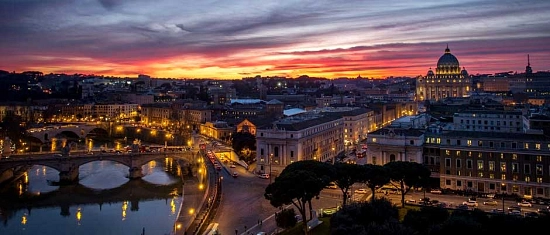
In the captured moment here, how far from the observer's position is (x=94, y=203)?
2770 centimetres

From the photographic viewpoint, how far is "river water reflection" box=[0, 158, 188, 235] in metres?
23.2

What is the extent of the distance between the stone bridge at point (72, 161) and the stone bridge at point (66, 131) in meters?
17.3

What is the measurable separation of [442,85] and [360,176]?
216 feet

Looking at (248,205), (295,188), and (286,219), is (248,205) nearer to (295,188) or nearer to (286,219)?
(286,219)

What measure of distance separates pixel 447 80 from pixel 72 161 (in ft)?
210

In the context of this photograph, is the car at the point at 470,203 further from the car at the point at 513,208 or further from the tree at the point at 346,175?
the tree at the point at 346,175

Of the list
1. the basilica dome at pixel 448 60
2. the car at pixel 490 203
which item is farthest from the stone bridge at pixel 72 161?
the basilica dome at pixel 448 60

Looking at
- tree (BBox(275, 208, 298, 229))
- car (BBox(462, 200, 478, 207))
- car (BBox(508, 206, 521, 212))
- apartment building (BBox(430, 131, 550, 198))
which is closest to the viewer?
tree (BBox(275, 208, 298, 229))

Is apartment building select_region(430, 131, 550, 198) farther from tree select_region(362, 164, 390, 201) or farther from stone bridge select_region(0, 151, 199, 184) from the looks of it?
stone bridge select_region(0, 151, 199, 184)

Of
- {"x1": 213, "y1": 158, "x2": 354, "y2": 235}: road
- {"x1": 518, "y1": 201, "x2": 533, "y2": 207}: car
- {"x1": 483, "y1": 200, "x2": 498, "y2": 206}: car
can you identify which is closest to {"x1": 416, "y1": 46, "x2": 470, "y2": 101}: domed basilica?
{"x1": 213, "y1": 158, "x2": 354, "y2": 235}: road

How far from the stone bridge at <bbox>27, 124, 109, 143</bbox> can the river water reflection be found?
558 inches

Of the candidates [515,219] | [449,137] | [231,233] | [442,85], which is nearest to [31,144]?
[231,233]

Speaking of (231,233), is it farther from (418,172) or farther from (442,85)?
(442,85)

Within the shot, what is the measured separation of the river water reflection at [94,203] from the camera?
23.2 meters
